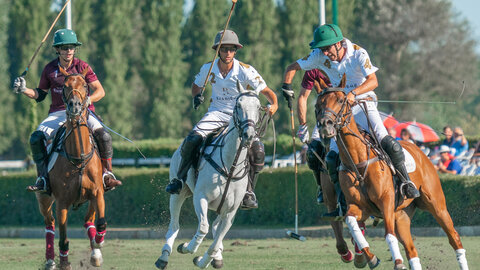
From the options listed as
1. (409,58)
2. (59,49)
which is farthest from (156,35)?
(59,49)

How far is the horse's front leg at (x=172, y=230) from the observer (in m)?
10.6

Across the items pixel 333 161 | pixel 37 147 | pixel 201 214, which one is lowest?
pixel 201 214

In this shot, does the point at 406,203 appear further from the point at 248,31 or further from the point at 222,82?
the point at 248,31

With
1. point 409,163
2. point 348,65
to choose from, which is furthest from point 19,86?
point 409,163

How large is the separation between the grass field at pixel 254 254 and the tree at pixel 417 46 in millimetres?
28671

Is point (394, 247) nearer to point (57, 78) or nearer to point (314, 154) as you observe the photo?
point (314, 154)

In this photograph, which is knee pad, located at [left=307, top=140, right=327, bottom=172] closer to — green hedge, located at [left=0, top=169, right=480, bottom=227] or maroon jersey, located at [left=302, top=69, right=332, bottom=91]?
maroon jersey, located at [left=302, top=69, right=332, bottom=91]

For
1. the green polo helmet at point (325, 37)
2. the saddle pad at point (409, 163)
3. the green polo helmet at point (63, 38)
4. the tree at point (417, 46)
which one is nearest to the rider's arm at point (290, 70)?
the green polo helmet at point (325, 37)

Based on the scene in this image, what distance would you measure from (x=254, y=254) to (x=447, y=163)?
6.91 metres

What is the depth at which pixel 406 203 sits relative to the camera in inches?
381

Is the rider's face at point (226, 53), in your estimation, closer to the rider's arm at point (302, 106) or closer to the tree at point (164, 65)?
the rider's arm at point (302, 106)

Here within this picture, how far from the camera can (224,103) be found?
11125 mm

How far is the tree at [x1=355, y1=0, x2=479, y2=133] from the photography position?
44.0 metres

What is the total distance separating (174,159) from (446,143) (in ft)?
32.4
